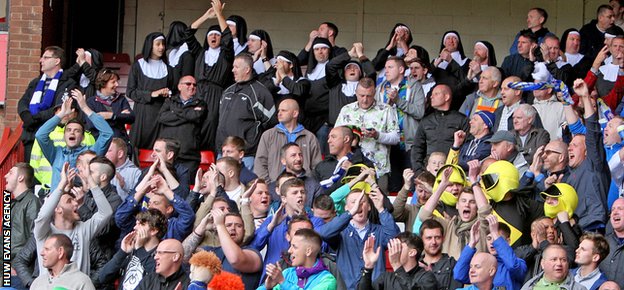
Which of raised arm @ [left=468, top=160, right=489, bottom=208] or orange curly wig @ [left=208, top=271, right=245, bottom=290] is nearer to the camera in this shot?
orange curly wig @ [left=208, top=271, right=245, bottom=290]

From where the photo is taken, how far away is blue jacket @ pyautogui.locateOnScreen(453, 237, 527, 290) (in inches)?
497

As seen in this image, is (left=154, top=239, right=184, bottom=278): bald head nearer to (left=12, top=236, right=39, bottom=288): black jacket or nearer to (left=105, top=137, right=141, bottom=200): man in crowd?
(left=12, top=236, right=39, bottom=288): black jacket

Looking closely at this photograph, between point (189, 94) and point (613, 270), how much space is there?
20.8 ft

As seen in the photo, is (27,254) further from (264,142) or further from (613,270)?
(613,270)

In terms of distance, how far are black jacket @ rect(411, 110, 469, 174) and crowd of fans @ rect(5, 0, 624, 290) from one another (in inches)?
0.7

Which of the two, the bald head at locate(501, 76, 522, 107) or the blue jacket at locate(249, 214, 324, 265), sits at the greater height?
the bald head at locate(501, 76, 522, 107)

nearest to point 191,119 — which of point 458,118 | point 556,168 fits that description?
point 458,118

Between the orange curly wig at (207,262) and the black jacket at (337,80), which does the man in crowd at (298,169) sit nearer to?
the black jacket at (337,80)

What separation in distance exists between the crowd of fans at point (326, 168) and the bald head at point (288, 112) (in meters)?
0.03

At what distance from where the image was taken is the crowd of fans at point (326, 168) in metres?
12.9

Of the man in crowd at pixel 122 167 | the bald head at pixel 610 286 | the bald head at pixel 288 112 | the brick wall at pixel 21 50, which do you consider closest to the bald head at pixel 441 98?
the bald head at pixel 288 112

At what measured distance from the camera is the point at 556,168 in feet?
48.9

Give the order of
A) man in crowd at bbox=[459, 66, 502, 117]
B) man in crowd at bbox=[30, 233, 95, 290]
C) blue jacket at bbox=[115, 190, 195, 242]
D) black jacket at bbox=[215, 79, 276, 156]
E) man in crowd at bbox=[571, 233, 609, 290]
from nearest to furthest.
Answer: man in crowd at bbox=[571, 233, 609, 290], man in crowd at bbox=[30, 233, 95, 290], blue jacket at bbox=[115, 190, 195, 242], man in crowd at bbox=[459, 66, 502, 117], black jacket at bbox=[215, 79, 276, 156]

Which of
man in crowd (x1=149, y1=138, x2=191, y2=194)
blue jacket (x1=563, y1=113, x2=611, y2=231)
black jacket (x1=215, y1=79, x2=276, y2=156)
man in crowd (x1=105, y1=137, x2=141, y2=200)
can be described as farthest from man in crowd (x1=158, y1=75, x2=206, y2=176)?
blue jacket (x1=563, y1=113, x2=611, y2=231)
